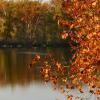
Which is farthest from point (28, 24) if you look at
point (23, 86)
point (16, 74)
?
point (23, 86)

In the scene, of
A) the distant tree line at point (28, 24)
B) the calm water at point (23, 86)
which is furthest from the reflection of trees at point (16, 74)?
the distant tree line at point (28, 24)

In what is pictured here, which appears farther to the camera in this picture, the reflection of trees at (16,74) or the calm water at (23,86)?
the reflection of trees at (16,74)

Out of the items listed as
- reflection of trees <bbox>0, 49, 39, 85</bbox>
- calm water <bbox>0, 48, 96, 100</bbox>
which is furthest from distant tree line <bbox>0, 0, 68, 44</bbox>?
calm water <bbox>0, 48, 96, 100</bbox>

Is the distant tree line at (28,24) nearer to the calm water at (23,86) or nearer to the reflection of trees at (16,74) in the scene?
the reflection of trees at (16,74)

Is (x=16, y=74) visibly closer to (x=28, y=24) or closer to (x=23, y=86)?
(x=23, y=86)

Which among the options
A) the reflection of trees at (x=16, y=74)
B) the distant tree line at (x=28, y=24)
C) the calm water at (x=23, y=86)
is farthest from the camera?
the distant tree line at (x=28, y=24)

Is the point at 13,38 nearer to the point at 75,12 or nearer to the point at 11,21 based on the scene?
the point at 11,21

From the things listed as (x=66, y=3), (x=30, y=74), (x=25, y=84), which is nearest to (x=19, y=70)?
(x=30, y=74)

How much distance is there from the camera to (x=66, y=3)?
14.1ft

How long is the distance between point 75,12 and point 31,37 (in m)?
60.5

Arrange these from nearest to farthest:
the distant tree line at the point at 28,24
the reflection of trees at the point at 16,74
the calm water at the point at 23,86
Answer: the calm water at the point at 23,86, the reflection of trees at the point at 16,74, the distant tree line at the point at 28,24

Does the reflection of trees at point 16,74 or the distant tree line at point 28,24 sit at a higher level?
the distant tree line at point 28,24

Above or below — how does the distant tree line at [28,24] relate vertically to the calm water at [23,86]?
above

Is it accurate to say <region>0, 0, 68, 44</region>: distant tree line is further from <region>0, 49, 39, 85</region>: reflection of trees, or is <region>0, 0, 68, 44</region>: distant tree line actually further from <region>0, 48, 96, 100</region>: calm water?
<region>0, 48, 96, 100</region>: calm water
